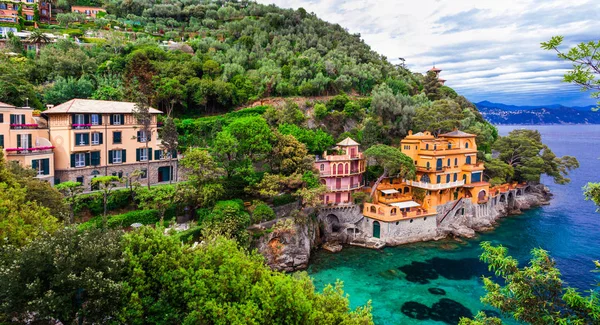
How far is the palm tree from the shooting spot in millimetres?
55938

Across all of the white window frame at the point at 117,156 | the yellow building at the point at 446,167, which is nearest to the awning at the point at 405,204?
the yellow building at the point at 446,167

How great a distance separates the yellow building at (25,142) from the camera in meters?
28.2

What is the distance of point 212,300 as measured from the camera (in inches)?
546

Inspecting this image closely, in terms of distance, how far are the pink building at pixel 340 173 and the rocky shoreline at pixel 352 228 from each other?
171 centimetres

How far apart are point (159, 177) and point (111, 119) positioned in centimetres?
766

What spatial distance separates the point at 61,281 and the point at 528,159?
2287 inches

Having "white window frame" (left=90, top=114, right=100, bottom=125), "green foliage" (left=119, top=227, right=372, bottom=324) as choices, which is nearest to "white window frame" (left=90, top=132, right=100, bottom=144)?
"white window frame" (left=90, top=114, right=100, bottom=125)

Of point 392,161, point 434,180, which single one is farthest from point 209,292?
point 434,180

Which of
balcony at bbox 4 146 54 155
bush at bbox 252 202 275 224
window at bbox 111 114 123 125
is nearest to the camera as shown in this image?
balcony at bbox 4 146 54 155

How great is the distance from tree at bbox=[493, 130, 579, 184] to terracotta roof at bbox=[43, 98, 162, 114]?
5126 cm

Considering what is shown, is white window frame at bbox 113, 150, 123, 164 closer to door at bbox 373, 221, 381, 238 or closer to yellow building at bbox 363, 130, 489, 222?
yellow building at bbox 363, 130, 489, 222

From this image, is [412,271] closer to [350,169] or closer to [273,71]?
[350,169]

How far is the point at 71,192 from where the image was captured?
26484 mm

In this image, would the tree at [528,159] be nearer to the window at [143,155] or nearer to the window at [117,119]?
the window at [143,155]
